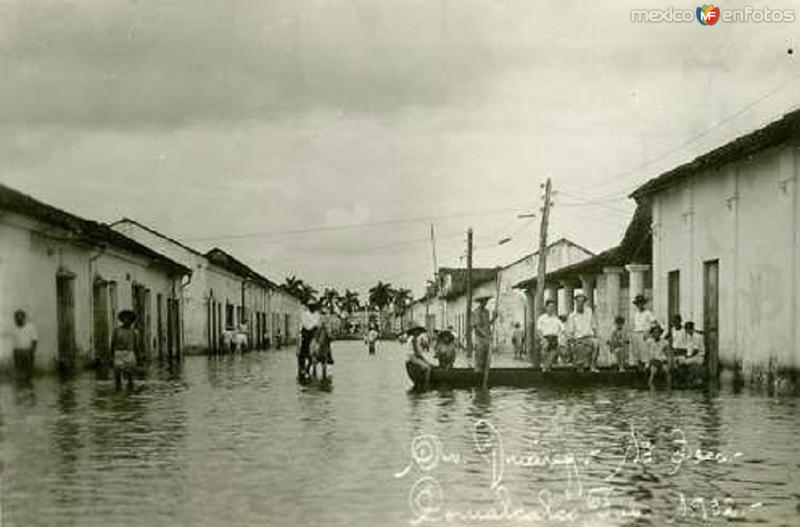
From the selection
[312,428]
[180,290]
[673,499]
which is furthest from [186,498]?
[180,290]

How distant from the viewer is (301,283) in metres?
133

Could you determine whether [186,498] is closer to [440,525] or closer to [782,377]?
[440,525]

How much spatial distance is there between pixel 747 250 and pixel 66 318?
45.3ft

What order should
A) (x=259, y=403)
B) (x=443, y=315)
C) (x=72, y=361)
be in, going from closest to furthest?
(x=259, y=403), (x=72, y=361), (x=443, y=315)

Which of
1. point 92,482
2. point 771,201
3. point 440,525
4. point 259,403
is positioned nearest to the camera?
point 440,525

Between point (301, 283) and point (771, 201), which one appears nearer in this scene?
point (771, 201)

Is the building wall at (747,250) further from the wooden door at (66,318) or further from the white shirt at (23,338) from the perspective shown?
the wooden door at (66,318)

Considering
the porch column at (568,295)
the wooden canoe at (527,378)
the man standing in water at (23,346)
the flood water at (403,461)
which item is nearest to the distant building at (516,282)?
the porch column at (568,295)

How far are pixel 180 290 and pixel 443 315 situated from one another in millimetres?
33626

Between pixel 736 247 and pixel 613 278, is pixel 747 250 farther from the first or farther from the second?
pixel 613 278

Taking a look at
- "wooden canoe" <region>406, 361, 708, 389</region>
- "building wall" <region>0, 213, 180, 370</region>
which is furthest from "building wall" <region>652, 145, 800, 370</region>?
"building wall" <region>0, 213, 180, 370</region>

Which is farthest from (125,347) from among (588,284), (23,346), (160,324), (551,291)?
(551,291)

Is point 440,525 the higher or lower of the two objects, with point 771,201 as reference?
lower

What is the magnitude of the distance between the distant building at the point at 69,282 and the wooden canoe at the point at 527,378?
20.0ft
